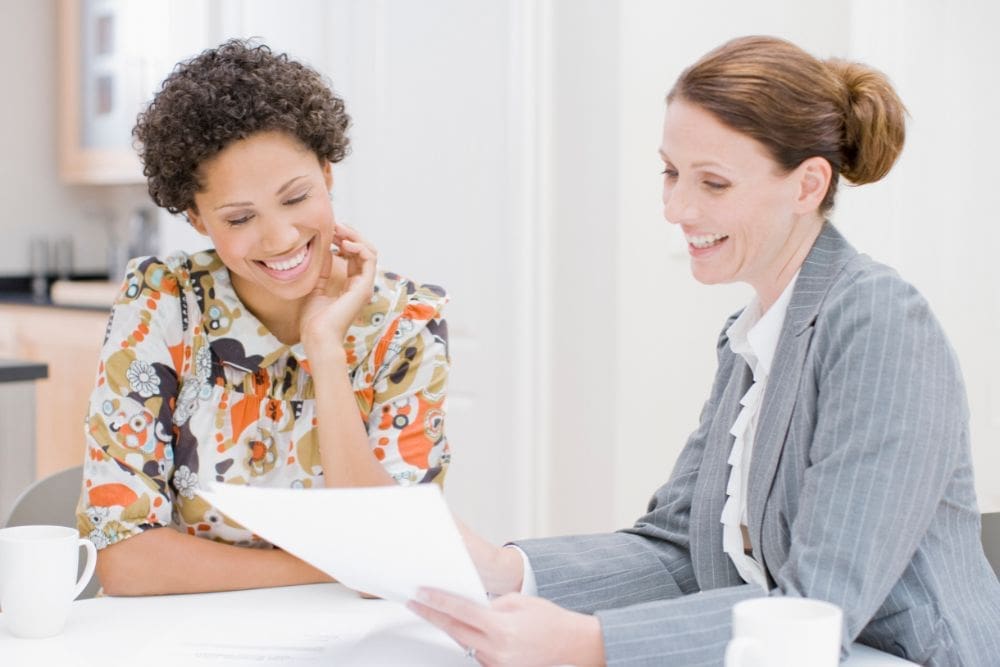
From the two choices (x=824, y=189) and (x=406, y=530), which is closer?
(x=406, y=530)

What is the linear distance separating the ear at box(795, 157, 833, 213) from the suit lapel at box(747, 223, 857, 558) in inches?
1.5

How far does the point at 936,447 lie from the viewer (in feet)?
3.56

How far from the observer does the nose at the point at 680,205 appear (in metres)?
1.28

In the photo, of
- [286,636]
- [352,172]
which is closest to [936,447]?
[286,636]

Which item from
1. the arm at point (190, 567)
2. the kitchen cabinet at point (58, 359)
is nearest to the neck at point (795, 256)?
the arm at point (190, 567)

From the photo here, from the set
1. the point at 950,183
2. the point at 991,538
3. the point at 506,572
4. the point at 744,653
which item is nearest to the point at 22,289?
the point at 950,183

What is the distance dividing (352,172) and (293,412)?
1.88m

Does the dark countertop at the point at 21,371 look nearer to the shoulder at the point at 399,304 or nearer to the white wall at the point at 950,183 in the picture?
the shoulder at the point at 399,304

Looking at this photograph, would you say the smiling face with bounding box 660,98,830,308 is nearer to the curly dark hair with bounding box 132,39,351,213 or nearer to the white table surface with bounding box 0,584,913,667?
the white table surface with bounding box 0,584,913,667

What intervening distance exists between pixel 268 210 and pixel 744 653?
0.89m

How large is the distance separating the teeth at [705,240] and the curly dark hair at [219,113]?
1.73ft

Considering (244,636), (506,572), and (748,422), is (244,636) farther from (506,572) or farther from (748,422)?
(748,422)

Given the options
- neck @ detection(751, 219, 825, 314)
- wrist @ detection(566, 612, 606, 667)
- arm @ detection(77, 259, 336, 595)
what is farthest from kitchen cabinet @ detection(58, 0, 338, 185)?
wrist @ detection(566, 612, 606, 667)

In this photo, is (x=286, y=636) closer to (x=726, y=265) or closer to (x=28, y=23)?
(x=726, y=265)
